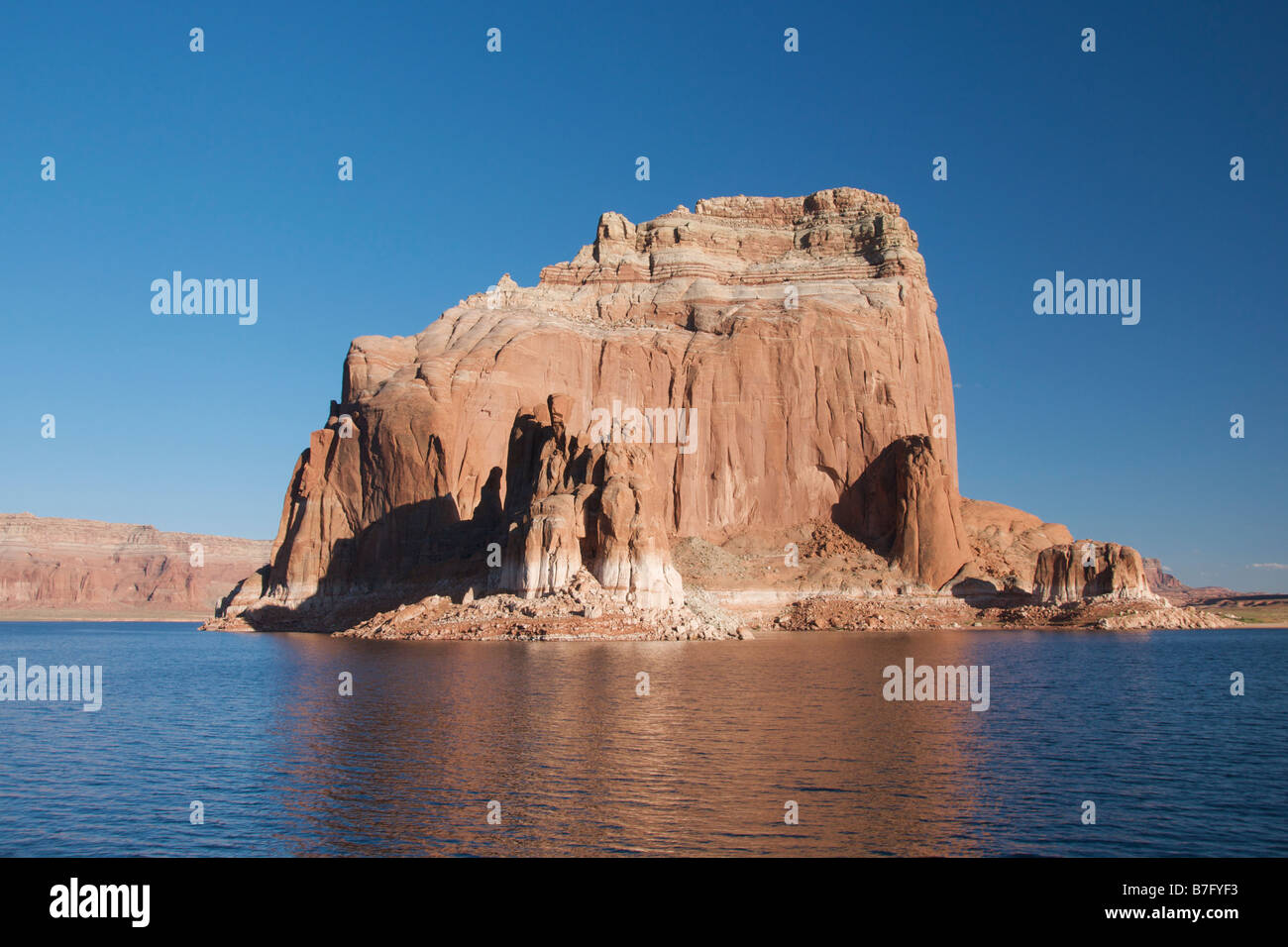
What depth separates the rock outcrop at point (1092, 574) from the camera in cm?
8362

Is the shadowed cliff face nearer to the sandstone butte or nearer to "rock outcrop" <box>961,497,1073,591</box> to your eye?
the sandstone butte

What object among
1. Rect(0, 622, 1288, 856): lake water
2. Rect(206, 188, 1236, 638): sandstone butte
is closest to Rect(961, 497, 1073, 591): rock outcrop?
Rect(206, 188, 1236, 638): sandstone butte

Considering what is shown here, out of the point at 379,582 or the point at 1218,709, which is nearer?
the point at 1218,709

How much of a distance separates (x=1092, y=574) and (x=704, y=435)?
4142cm

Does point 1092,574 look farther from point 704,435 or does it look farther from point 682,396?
point 682,396

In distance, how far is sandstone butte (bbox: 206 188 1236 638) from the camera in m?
88.1

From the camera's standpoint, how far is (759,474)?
10600 cm

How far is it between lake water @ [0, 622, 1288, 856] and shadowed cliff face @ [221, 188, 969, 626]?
153 feet

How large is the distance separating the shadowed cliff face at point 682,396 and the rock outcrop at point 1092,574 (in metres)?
8.85

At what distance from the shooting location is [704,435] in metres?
108

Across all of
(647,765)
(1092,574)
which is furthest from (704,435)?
(647,765)
